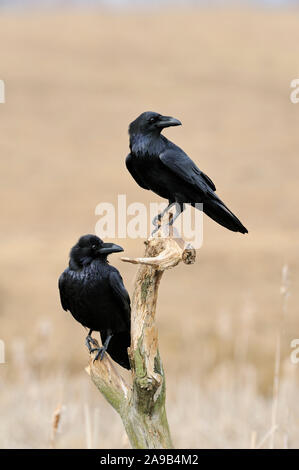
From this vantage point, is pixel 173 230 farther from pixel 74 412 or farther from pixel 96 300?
pixel 74 412

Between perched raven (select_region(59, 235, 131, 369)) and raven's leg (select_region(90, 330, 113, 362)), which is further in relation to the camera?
perched raven (select_region(59, 235, 131, 369))

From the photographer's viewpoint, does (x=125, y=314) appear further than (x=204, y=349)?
No

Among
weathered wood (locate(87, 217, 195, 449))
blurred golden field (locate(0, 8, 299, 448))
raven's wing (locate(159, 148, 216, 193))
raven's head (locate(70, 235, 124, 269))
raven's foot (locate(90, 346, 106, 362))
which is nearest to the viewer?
weathered wood (locate(87, 217, 195, 449))

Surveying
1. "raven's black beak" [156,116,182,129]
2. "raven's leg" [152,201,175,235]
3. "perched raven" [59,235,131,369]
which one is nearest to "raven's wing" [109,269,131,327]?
"perched raven" [59,235,131,369]

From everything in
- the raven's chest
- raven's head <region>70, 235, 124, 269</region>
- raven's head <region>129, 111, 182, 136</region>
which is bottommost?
raven's head <region>70, 235, 124, 269</region>

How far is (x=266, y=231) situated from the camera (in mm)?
16578

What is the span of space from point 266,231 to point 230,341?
5.39 m

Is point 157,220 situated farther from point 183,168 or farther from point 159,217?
point 183,168

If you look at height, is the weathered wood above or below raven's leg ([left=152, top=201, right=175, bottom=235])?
below

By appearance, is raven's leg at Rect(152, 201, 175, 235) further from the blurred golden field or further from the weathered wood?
the blurred golden field

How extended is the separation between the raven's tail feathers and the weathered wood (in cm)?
34

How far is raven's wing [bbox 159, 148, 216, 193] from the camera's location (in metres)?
4.21

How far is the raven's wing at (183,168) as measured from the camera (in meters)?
4.21

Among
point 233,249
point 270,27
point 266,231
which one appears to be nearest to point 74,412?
point 233,249
